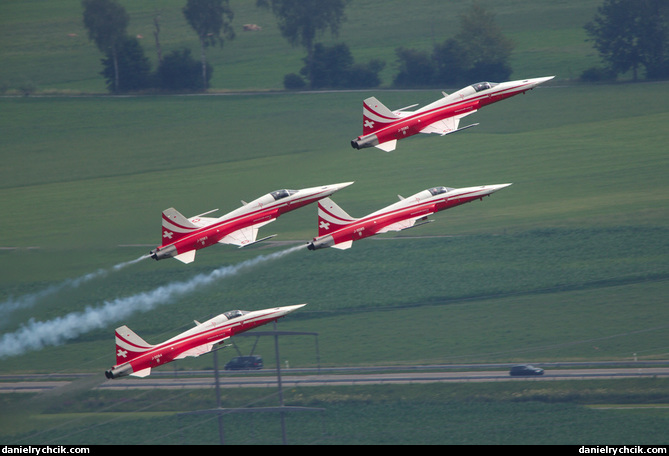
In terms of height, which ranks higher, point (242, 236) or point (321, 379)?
point (242, 236)

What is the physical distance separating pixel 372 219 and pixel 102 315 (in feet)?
252

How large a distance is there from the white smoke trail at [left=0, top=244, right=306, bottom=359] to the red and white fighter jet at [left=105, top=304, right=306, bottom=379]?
4663 cm

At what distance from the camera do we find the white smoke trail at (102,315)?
498ft

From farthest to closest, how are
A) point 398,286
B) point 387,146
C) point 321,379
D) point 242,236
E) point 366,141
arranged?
point 398,286 < point 321,379 < point 387,146 < point 366,141 < point 242,236

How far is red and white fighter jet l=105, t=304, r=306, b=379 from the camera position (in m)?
97.8

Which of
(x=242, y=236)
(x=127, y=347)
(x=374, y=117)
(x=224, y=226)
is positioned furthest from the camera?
(x=374, y=117)

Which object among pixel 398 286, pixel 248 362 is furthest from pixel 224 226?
pixel 398 286

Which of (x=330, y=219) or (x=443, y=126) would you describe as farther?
(x=443, y=126)

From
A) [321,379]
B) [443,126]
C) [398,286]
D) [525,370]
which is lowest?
[321,379]

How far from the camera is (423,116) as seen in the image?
101438mm

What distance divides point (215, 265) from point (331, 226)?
7387 centimetres

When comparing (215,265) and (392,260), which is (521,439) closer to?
(392,260)

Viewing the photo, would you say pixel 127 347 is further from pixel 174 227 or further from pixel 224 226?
pixel 224 226

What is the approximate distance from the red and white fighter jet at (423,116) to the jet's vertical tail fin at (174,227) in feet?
55.6
